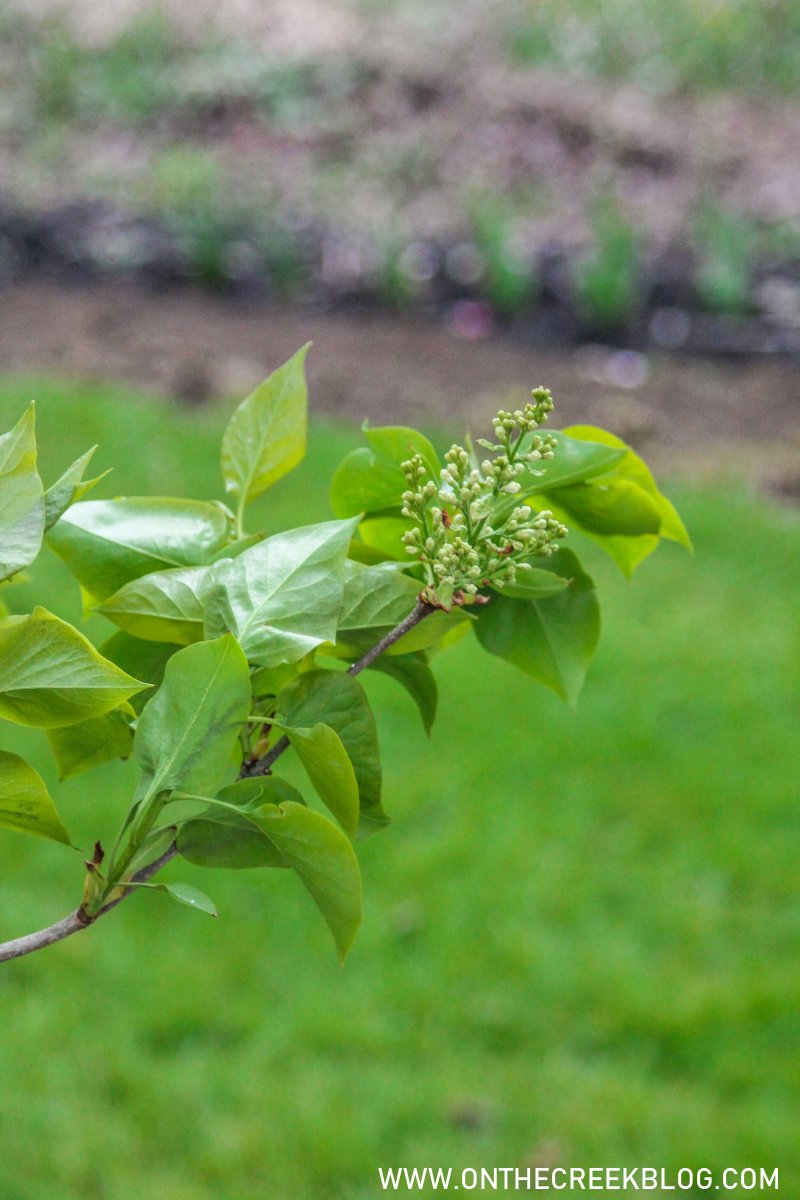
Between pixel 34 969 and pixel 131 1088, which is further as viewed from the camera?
pixel 34 969

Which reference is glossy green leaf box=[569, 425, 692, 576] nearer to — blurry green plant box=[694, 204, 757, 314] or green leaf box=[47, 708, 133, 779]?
green leaf box=[47, 708, 133, 779]

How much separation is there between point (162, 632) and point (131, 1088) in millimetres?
2249

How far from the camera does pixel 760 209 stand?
738 centimetres

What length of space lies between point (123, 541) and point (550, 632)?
0.86 ft

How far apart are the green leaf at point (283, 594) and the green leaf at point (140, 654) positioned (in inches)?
3.6

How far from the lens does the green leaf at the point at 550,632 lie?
785 mm

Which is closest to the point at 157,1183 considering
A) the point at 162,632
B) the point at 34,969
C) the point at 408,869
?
the point at 34,969

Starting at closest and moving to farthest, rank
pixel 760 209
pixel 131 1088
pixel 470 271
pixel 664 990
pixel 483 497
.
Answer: pixel 483 497 → pixel 131 1088 → pixel 664 990 → pixel 470 271 → pixel 760 209

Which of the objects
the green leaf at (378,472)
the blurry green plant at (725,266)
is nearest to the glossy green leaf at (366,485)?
the green leaf at (378,472)

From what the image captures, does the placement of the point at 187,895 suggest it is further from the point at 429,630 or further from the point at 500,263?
the point at 500,263

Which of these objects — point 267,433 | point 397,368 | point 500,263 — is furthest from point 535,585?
point 500,263

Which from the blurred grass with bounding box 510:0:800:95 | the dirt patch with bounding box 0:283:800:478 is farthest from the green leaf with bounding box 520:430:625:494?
the blurred grass with bounding box 510:0:800:95

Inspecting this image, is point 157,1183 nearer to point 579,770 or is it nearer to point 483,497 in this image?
point 579,770

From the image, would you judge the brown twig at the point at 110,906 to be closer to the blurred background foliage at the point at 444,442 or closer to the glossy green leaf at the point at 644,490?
the glossy green leaf at the point at 644,490
